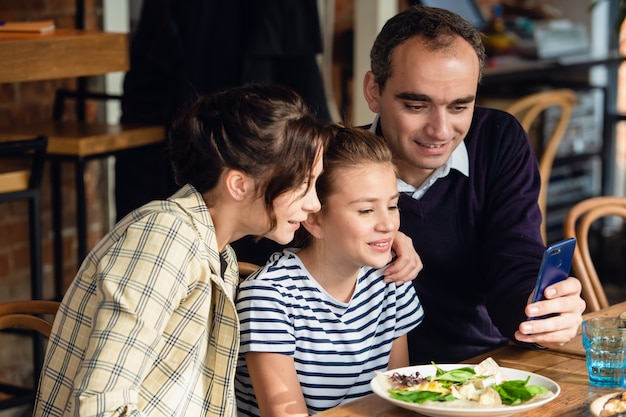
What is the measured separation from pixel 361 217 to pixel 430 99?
1.06ft

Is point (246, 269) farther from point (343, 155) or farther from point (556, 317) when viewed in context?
point (556, 317)

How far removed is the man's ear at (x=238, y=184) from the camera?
1.66 meters

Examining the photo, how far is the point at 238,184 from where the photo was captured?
1.67 metres

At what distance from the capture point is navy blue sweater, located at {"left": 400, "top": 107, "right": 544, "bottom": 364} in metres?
2.06

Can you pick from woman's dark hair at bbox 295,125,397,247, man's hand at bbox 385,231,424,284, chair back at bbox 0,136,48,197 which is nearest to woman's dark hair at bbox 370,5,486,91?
woman's dark hair at bbox 295,125,397,247

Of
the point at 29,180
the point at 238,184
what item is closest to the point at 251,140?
the point at 238,184

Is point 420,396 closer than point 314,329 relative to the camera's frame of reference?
Yes

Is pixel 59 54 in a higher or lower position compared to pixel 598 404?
higher

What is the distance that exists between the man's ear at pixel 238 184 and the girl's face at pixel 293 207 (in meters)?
0.05

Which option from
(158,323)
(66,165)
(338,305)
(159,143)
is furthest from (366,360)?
(66,165)

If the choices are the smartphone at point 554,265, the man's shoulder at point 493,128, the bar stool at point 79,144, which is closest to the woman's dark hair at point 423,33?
the man's shoulder at point 493,128

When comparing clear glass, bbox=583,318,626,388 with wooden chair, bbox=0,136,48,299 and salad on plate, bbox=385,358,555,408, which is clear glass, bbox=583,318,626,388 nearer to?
salad on plate, bbox=385,358,555,408

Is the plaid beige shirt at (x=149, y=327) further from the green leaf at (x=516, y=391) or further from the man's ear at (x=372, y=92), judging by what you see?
the man's ear at (x=372, y=92)

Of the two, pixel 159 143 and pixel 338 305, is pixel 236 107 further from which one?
pixel 159 143
